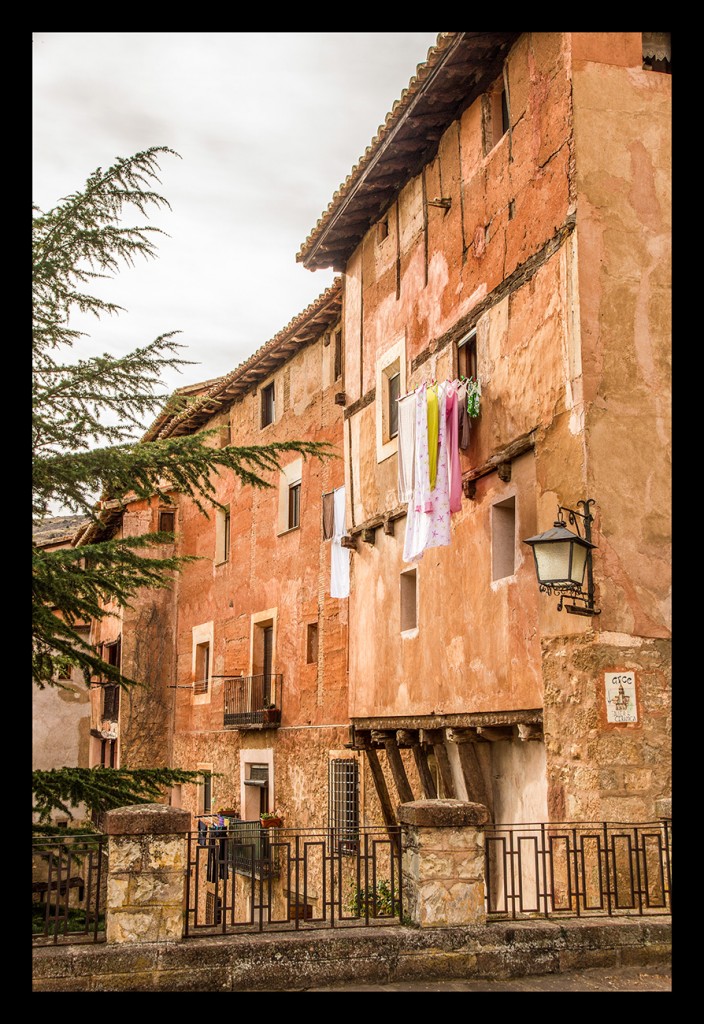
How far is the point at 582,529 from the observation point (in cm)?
995

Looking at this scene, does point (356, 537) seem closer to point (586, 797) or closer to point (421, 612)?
point (421, 612)

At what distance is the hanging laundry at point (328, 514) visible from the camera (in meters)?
19.2

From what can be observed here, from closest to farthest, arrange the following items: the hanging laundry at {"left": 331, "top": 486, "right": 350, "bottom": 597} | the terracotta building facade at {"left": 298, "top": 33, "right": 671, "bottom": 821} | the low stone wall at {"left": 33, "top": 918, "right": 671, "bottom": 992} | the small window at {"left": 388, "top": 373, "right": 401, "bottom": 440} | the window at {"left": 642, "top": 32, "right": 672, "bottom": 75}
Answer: the low stone wall at {"left": 33, "top": 918, "right": 671, "bottom": 992}, the terracotta building facade at {"left": 298, "top": 33, "right": 671, "bottom": 821}, the window at {"left": 642, "top": 32, "right": 672, "bottom": 75}, the small window at {"left": 388, "top": 373, "right": 401, "bottom": 440}, the hanging laundry at {"left": 331, "top": 486, "right": 350, "bottom": 597}

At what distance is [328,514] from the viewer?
1925cm

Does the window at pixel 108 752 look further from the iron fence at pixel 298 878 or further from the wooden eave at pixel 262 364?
the wooden eave at pixel 262 364

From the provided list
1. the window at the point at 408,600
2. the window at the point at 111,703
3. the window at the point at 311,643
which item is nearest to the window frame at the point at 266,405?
the window at the point at 311,643

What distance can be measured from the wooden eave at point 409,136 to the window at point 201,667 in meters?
11.7

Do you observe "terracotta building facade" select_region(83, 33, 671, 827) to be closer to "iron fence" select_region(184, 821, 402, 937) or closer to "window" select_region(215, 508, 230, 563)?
"iron fence" select_region(184, 821, 402, 937)

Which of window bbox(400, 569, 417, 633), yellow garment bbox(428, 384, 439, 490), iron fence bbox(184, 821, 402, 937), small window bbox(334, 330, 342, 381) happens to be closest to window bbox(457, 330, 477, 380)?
yellow garment bbox(428, 384, 439, 490)

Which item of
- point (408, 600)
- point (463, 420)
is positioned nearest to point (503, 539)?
point (463, 420)

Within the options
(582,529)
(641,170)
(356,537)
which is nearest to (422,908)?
(582,529)

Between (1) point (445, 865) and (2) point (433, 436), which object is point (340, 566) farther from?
(1) point (445, 865)

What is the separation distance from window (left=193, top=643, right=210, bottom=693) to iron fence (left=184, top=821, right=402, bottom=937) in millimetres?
4084

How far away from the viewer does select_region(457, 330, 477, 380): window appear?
508 inches
